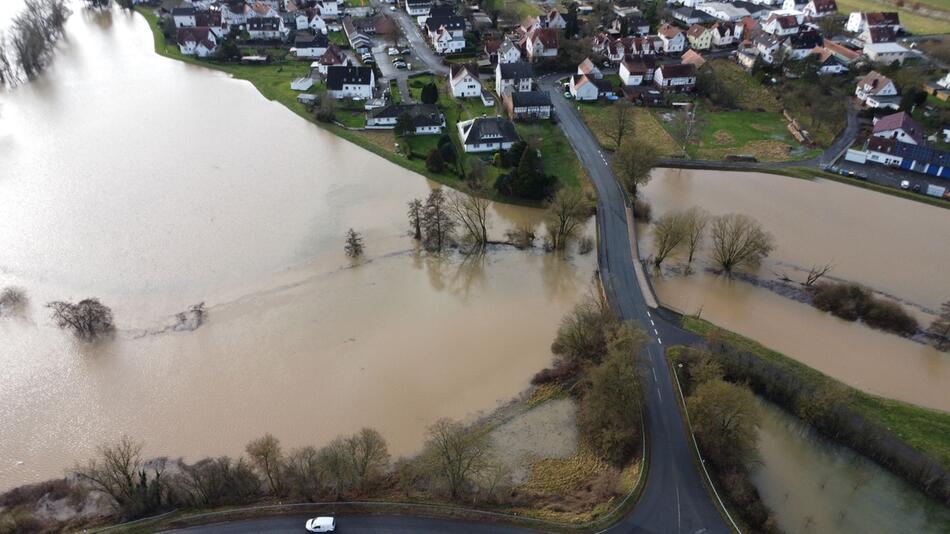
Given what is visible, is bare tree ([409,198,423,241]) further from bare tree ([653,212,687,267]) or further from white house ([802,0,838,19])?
white house ([802,0,838,19])

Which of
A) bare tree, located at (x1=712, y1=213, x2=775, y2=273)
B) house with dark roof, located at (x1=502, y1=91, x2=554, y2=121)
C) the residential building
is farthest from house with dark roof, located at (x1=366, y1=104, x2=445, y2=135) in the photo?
the residential building

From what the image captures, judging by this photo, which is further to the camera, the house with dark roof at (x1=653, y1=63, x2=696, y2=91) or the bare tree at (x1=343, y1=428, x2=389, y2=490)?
the house with dark roof at (x1=653, y1=63, x2=696, y2=91)

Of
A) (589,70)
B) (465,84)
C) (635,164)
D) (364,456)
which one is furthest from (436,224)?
(589,70)

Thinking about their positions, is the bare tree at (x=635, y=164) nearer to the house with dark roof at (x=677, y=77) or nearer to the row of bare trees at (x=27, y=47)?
the house with dark roof at (x=677, y=77)

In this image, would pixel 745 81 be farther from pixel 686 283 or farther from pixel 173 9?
pixel 173 9

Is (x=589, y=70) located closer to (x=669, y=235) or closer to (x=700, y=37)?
(x=700, y=37)

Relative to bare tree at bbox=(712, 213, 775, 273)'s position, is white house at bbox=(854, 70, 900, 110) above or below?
above

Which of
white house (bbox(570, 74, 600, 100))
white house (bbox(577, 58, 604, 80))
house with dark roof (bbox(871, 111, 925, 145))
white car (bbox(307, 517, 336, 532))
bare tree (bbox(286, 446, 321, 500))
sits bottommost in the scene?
white car (bbox(307, 517, 336, 532))
